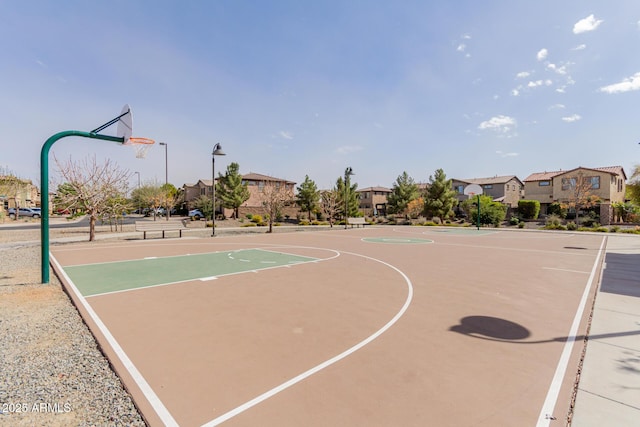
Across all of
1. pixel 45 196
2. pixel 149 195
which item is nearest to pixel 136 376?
pixel 45 196

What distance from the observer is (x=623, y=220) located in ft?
126

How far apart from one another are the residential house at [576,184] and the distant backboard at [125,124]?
43.6 m

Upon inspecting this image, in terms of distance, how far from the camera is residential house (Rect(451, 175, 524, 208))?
53.8 m

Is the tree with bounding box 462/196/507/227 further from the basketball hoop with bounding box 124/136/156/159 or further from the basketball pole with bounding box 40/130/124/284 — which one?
the basketball pole with bounding box 40/130/124/284

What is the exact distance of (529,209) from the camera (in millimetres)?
42000

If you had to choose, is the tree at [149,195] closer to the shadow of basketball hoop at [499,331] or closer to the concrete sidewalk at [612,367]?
the shadow of basketball hoop at [499,331]

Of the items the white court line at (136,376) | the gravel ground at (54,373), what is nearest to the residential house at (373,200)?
the white court line at (136,376)

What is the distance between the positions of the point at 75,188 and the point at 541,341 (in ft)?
89.3

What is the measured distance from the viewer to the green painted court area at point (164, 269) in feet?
29.4

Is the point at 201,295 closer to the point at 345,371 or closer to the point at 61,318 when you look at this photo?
the point at 61,318

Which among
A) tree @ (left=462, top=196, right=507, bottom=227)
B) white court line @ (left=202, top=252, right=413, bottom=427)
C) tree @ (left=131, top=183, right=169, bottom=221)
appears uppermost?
tree @ (left=131, top=183, right=169, bottom=221)

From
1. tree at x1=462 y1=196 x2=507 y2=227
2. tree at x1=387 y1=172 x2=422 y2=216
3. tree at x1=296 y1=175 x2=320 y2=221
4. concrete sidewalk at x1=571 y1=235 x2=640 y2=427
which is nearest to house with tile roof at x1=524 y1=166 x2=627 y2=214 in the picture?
tree at x1=462 y1=196 x2=507 y2=227

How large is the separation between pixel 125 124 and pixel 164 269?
524 cm

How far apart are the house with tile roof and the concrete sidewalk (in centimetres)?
3758
